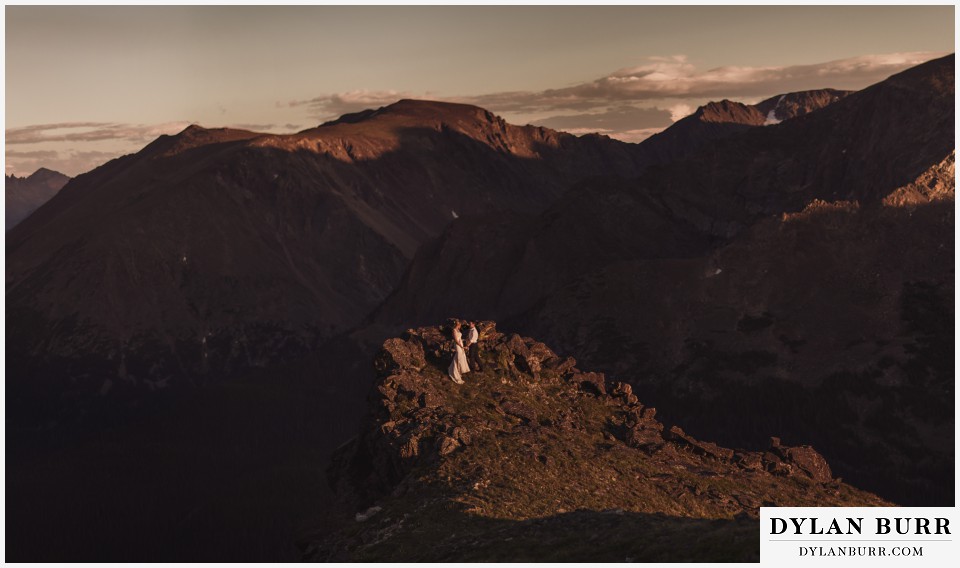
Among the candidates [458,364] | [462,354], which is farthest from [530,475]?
[458,364]

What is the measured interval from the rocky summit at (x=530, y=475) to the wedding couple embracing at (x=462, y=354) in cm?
90

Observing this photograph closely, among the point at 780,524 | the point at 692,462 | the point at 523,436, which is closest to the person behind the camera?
the point at 780,524

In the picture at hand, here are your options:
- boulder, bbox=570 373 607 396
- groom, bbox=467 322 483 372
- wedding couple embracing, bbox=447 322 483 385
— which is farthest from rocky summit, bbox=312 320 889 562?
wedding couple embracing, bbox=447 322 483 385

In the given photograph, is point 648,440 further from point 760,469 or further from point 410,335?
point 410,335

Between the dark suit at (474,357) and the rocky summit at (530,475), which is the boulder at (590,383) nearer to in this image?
the rocky summit at (530,475)

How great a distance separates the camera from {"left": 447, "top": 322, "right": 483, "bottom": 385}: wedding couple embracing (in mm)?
114312

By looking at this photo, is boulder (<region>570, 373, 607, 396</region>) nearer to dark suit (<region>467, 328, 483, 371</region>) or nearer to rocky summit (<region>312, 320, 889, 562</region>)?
rocky summit (<region>312, 320, 889, 562</region>)

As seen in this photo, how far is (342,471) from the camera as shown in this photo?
115 meters

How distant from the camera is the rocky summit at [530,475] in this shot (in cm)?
7694

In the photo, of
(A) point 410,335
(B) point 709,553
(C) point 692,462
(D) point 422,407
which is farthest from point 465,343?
(B) point 709,553

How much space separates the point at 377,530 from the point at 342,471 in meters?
27.9

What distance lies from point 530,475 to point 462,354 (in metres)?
22.1

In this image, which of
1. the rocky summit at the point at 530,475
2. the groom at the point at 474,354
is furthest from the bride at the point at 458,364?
the groom at the point at 474,354

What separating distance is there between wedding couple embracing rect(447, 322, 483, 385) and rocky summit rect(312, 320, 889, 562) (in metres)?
0.90
